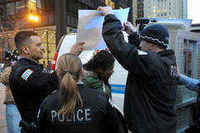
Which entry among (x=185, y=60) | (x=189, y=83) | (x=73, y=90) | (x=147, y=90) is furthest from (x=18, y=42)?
(x=185, y=60)

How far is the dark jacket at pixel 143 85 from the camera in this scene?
1.66 metres

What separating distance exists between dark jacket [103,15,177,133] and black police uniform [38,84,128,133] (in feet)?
0.65

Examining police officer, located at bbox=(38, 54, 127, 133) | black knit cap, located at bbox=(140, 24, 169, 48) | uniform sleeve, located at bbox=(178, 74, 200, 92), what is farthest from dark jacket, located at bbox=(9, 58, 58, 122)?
uniform sleeve, located at bbox=(178, 74, 200, 92)

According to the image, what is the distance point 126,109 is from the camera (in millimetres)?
1839

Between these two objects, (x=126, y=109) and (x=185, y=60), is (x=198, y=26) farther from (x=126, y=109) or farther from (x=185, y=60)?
(x=126, y=109)

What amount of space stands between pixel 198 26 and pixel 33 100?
375cm

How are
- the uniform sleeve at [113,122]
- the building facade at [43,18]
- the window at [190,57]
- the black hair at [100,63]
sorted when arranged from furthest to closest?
the building facade at [43,18]
the window at [190,57]
the black hair at [100,63]
the uniform sleeve at [113,122]

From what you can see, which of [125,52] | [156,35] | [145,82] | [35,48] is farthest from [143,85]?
[35,48]

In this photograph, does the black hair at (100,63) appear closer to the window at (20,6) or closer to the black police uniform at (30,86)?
the black police uniform at (30,86)

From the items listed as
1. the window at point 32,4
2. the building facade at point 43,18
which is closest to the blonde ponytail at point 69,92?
the building facade at point 43,18

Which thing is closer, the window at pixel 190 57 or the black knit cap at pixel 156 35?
the black knit cap at pixel 156 35

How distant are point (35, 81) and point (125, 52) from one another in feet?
3.87

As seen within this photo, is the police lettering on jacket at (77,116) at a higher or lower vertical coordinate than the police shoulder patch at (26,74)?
lower

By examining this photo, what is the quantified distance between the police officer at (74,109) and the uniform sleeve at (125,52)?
0.34 metres
